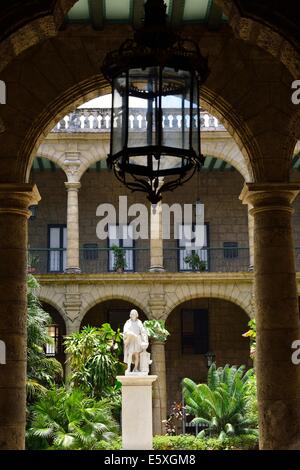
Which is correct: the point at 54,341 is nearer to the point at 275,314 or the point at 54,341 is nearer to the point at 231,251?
the point at 231,251

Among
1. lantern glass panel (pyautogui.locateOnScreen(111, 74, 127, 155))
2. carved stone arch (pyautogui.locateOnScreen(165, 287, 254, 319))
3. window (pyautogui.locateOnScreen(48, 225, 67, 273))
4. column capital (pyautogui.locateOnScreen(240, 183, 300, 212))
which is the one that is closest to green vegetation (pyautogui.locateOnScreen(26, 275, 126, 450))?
carved stone arch (pyautogui.locateOnScreen(165, 287, 254, 319))

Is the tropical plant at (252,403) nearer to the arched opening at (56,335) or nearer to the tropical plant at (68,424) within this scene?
the tropical plant at (68,424)

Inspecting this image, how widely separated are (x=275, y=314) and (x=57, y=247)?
19.8m

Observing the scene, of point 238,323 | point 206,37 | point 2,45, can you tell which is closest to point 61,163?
point 238,323

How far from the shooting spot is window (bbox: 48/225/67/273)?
26734 millimetres

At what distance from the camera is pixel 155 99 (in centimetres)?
496

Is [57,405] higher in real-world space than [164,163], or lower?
lower

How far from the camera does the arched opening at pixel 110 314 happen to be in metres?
26.5

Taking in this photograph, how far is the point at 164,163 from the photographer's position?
5.18 meters

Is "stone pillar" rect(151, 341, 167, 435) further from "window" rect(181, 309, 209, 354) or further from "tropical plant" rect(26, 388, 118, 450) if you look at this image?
"tropical plant" rect(26, 388, 118, 450)

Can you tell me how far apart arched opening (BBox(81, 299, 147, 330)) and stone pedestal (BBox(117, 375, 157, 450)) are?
11.6 metres

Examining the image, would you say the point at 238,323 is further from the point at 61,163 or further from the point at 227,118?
the point at 227,118

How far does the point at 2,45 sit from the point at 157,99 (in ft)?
3.62
